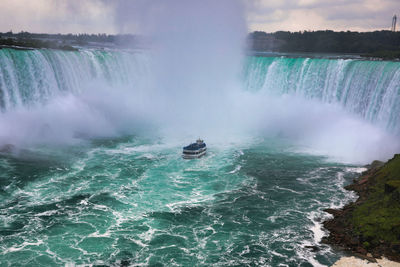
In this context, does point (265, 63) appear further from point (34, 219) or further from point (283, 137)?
point (34, 219)

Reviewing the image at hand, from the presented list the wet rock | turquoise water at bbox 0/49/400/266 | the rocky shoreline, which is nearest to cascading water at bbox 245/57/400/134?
turquoise water at bbox 0/49/400/266

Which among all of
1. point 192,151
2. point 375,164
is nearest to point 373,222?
point 375,164

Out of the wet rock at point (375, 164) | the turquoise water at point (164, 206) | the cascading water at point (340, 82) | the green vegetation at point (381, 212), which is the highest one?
the cascading water at point (340, 82)

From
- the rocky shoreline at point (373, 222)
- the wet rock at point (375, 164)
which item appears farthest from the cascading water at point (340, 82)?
the rocky shoreline at point (373, 222)

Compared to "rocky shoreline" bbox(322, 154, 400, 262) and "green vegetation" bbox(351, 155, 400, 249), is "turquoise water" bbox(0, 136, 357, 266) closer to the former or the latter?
"rocky shoreline" bbox(322, 154, 400, 262)

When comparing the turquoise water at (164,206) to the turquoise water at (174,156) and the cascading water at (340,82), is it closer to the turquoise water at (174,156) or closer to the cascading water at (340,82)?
the turquoise water at (174,156)

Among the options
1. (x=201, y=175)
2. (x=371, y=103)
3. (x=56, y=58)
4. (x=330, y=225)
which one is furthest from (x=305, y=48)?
(x=330, y=225)
